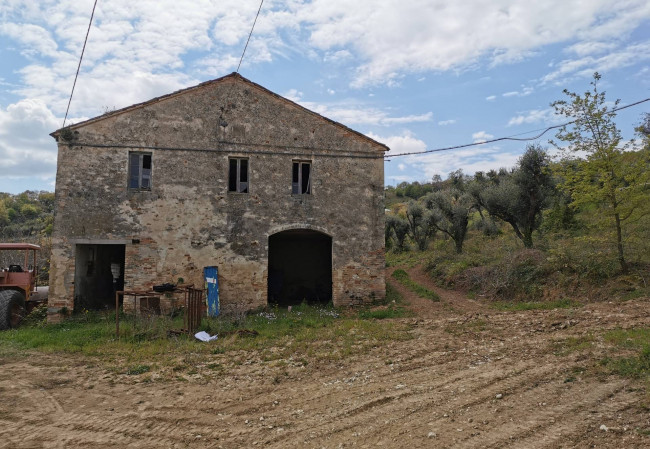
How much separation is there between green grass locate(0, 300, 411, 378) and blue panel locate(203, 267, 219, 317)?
0.73 metres

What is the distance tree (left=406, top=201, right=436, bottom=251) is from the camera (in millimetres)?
29156

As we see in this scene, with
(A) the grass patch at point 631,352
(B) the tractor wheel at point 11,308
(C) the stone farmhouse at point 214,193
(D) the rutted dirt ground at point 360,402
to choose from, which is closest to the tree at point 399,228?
(C) the stone farmhouse at point 214,193

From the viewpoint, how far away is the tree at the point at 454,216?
24406 millimetres

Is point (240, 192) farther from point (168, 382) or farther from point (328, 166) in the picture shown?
point (168, 382)

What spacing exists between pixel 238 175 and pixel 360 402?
9.53 meters

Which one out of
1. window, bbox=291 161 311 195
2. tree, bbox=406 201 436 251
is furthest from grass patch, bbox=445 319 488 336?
tree, bbox=406 201 436 251

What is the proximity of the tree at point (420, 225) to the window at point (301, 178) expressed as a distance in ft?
53.4

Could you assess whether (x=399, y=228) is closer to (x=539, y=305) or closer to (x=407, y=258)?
(x=407, y=258)

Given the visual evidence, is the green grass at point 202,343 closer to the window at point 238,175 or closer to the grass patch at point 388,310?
the grass patch at point 388,310

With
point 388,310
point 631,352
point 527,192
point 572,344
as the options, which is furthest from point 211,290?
point 527,192

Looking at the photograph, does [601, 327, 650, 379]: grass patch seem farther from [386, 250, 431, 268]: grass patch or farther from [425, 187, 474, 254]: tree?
[425, 187, 474, 254]: tree

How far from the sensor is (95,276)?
14.5 meters

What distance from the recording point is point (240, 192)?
13523mm

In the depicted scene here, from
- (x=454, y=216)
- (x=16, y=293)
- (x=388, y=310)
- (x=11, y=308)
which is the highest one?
(x=454, y=216)
